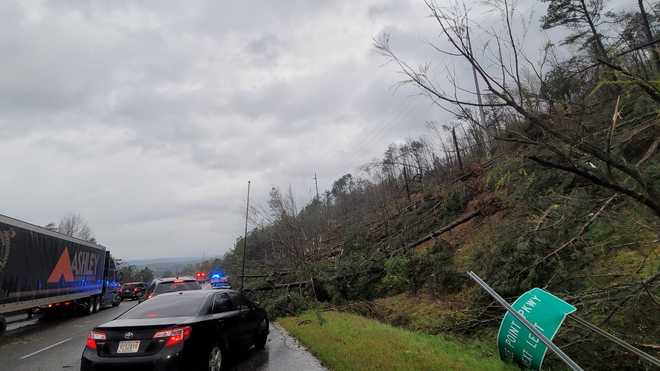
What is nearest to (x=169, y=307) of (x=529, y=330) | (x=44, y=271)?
(x=529, y=330)

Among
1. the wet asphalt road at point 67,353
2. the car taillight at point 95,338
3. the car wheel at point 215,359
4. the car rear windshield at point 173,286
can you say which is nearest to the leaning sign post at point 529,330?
the wet asphalt road at point 67,353

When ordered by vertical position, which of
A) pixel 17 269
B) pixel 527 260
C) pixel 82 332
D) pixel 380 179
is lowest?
pixel 82 332

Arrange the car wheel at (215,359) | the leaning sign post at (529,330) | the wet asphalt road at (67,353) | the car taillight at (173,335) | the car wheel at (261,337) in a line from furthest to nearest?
Result: the car wheel at (261,337)
the wet asphalt road at (67,353)
the car wheel at (215,359)
the car taillight at (173,335)
the leaning sign post at (529,330)

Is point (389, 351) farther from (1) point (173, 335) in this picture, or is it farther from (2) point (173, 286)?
(2) point (173, 286)

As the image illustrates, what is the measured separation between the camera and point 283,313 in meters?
15.3

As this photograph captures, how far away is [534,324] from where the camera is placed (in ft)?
16.0

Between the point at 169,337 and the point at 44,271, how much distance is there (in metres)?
11.5

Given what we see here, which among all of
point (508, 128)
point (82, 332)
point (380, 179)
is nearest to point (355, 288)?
point (82, 332)

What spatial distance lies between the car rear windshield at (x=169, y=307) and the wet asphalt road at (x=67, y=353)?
1541mm

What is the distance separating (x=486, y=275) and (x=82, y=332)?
42.6 feet

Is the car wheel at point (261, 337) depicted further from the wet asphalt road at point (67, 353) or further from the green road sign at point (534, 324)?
the green road sign at point (534, 324)

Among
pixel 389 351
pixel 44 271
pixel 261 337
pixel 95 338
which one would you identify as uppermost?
pixel 44 271

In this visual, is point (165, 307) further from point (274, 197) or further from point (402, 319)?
point (274, 197)

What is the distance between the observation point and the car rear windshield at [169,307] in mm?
6090
